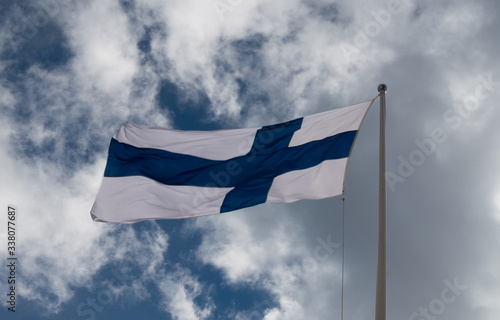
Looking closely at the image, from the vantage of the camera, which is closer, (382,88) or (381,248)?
(381,248)

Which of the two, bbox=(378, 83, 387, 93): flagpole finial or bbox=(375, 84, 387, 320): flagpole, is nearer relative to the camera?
bbox=(375, 84, 387, 320): flagpole

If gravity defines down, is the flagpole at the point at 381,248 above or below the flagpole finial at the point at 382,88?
below

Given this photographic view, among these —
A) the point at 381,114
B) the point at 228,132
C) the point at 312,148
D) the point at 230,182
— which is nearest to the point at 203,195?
the point at 230,182

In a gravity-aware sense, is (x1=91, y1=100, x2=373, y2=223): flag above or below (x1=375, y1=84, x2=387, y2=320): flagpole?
above

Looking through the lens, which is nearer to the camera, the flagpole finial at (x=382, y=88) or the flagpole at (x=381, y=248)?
the flagpole at (x=381, y=248)

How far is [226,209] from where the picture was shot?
15273mm

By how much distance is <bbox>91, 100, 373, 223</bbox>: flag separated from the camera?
49.0ft

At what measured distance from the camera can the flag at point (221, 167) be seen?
14.9 metres

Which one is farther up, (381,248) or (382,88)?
(382,88)

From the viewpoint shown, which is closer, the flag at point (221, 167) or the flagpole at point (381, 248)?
the flagpole at point (381, 248)

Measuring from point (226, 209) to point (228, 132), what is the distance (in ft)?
10.3

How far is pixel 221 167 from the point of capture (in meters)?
16.5

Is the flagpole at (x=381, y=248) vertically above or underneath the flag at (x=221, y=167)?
underneath

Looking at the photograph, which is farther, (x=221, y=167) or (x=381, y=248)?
(x=221, y=167)
